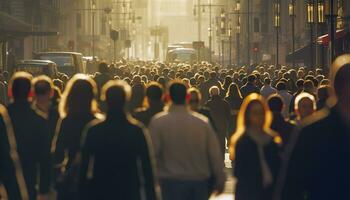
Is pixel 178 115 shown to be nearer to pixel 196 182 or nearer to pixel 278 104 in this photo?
pixel 196 182

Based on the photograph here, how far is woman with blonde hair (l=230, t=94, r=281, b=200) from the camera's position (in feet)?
35.6

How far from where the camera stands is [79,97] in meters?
11.1

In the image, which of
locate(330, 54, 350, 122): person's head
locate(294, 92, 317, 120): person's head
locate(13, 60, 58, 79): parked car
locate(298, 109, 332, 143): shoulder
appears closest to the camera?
locate(298, 109, 332, 143): shoulder

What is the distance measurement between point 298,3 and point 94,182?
89570 mm

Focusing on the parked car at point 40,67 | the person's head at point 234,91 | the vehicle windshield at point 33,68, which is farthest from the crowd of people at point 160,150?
the vehicle windshield at point 33,68

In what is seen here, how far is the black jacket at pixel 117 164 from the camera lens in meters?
9.23

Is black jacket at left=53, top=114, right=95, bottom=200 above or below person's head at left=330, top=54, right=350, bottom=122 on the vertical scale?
below

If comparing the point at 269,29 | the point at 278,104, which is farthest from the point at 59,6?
the point at 278,104

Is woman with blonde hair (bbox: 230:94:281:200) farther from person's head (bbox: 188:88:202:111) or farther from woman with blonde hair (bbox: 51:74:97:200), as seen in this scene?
person's head (bbox: 188:88:202:111)

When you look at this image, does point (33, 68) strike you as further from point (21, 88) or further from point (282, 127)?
point (21, 88)

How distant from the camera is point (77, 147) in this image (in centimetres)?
1134

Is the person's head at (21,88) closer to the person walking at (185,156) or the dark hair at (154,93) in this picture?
the person walking at (185,156)

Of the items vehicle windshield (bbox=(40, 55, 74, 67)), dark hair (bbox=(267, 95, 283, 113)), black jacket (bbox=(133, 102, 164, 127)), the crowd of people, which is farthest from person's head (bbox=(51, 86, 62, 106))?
vehicle windshield (bbox=(40, 55, 74, 67))

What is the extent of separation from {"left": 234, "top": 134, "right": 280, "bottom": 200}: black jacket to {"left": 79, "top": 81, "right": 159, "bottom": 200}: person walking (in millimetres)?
1628
